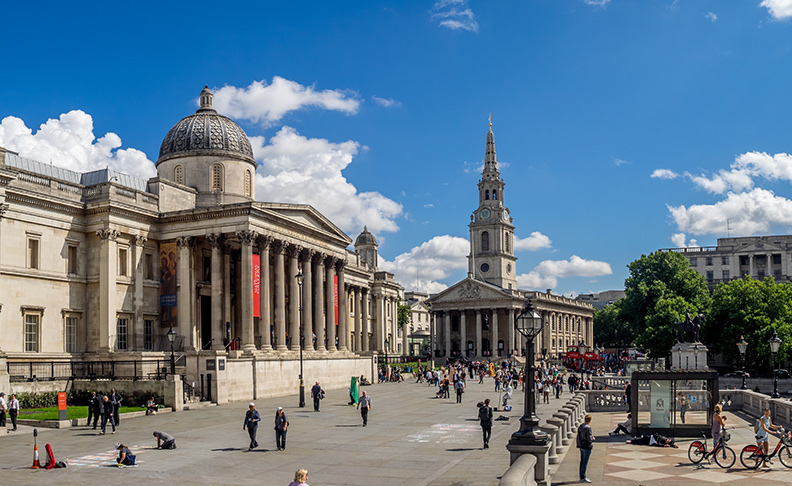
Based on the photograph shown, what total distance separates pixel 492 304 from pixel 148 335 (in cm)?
8372

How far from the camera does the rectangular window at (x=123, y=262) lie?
159 feet

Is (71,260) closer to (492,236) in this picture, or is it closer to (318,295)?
(318,295)

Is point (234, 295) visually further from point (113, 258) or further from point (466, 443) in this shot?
point (466, 443)

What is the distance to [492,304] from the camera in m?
127

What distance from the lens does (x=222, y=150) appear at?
57062 mm

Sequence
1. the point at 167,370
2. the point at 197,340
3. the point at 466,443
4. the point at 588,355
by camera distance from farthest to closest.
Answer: the point at 588,355
the point at 197,340
the point at 167,370
the point at 466,443

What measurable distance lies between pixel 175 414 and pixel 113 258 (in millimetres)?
14659

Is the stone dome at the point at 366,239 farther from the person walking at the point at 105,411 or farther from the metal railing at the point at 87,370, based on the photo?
the person walking at the point at 105,411

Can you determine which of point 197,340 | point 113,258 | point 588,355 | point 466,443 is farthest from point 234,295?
point 588,355

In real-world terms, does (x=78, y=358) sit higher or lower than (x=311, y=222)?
lower

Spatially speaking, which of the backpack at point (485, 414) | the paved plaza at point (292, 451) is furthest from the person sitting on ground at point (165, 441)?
the backpack at point (485, 414)

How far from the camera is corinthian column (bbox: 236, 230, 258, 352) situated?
48688 mm

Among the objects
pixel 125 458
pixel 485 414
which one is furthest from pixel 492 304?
A: pixel 125 458

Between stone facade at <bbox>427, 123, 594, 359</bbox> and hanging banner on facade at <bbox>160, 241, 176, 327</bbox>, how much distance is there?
7273 centimetres
